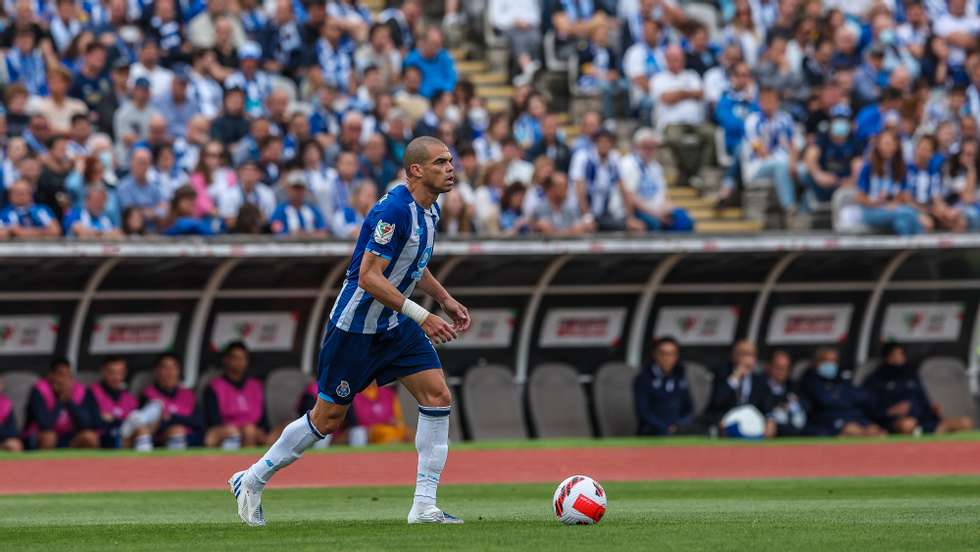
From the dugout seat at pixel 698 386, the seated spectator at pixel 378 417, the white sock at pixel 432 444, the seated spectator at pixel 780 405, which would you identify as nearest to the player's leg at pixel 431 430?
the white sock at pixel 432 444

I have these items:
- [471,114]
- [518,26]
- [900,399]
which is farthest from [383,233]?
[518,26]

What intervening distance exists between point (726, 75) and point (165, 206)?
28.7 ft

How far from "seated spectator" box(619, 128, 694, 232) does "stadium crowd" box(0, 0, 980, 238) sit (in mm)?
30

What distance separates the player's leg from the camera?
919 centimetres

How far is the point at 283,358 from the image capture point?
19.7 m

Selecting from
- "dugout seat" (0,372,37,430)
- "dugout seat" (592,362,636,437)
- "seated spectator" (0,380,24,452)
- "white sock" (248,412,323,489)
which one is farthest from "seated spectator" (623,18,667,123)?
"white sock" (248,412,323,489)

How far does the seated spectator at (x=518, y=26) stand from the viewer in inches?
933

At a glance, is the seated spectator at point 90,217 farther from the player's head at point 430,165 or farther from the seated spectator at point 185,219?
the player's head at point 430,165

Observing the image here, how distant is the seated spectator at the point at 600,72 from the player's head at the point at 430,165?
14262 millimetres

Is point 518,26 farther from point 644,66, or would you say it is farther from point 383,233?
point 383,233

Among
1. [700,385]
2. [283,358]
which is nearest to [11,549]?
[283,358]

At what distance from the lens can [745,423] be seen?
1983cm

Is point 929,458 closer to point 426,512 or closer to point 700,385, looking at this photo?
point 700,385

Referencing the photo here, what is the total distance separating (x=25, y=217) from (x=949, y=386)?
11667 mm
